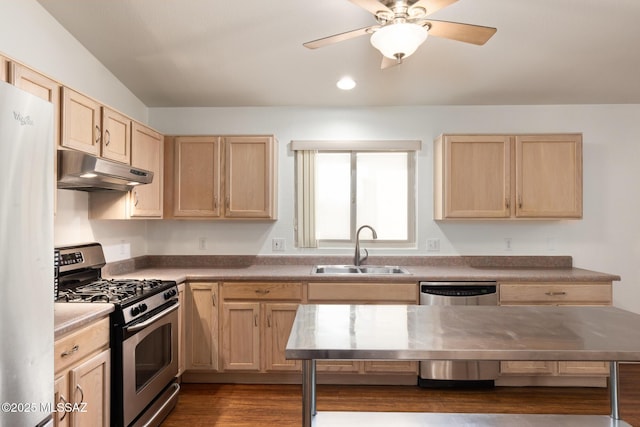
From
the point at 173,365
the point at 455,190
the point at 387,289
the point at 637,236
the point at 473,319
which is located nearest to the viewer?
the point at 473,319

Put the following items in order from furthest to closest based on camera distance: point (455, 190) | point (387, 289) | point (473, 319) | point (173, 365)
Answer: point (455, 190)
point (387, 289)
point (173, 365)
point (473, 319)

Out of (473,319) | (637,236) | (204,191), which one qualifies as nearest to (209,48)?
(204,191)

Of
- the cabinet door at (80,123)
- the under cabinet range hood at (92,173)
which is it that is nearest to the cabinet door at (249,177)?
the under cabinet range hood at (92,173)

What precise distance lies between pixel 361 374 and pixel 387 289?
72 cm

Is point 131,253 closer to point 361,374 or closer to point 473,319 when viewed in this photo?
point 361,374

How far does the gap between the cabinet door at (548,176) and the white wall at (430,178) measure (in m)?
0.38

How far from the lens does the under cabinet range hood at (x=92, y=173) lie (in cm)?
203

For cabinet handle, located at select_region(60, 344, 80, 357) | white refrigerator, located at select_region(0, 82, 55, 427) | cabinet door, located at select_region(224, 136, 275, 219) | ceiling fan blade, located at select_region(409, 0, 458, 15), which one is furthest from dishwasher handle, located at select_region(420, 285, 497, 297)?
white refrigerator, located at select_region(0, 82, 55, 427)

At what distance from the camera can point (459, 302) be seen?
290cm

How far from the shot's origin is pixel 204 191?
10.8 ft

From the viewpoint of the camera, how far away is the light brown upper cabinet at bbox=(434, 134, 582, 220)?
3176mm

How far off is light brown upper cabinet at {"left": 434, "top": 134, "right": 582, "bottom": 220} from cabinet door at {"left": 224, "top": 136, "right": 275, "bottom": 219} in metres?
1.55

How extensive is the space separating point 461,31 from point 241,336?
8.37 feet

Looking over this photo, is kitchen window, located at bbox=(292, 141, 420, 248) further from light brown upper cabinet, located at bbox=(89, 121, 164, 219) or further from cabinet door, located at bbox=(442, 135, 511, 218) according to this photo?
light brown upper cabinet, located at bbox=(89, 121, 164, 219)
